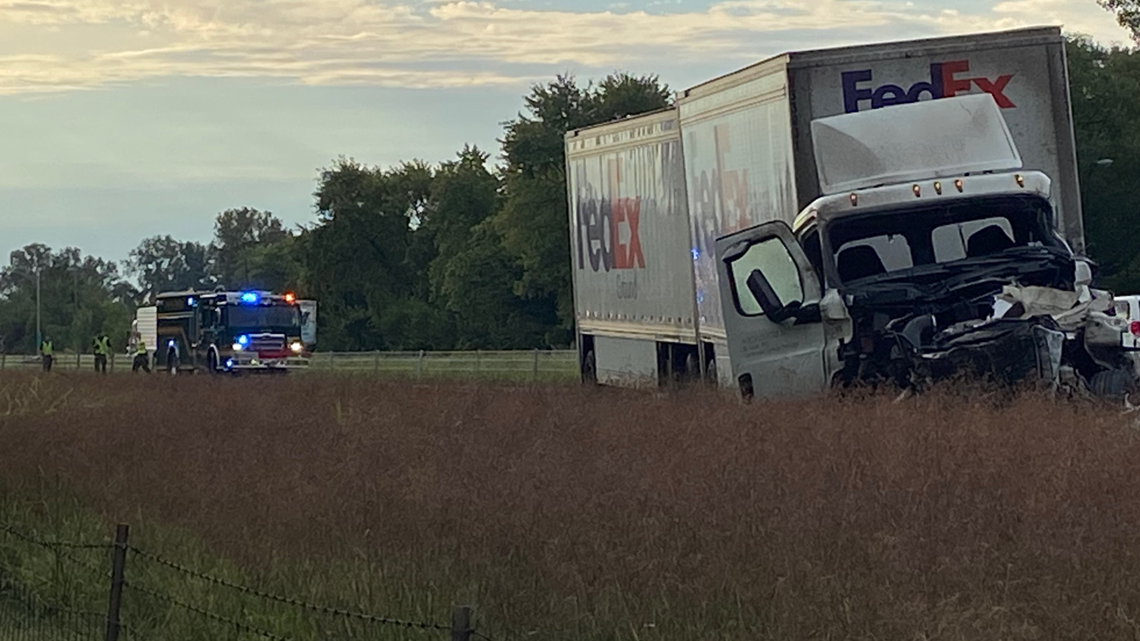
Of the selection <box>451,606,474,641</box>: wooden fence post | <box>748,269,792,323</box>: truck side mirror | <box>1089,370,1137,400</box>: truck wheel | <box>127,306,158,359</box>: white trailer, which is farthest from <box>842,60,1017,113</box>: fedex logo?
<box>127,306,158,359</box>: white trailer

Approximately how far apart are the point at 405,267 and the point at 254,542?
91.9 meters

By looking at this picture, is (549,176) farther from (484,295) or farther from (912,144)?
(912,144)

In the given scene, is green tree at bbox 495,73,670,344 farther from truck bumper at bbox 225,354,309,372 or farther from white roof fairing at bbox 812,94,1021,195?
white roof fairing at bbox 812,94,1021,195

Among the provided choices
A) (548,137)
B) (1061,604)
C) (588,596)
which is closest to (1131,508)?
(1061,604)

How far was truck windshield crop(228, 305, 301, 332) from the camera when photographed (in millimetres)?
51031

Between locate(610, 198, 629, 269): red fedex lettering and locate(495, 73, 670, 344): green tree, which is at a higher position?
locate(495, 73, 670, 344): green tree

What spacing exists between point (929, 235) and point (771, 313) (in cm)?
172

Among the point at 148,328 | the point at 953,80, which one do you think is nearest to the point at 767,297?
the point at 953,80

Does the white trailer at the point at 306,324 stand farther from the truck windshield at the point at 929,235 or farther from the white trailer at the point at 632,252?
the truck windshield at the point at 929,235

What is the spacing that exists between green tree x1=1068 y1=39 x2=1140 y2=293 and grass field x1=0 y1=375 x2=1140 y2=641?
50.1m

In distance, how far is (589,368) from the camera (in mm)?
29453

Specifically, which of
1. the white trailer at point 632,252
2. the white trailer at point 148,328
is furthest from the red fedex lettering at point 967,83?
the white trailer at point 148,328

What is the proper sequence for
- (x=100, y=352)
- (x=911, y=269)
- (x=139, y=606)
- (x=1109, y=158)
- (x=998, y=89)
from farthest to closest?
(x=1109, y=158), (x=100, y=352), (x=998, y=89), (x=911, y=269), (x=139, y=606)

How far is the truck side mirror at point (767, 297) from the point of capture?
728 inches
